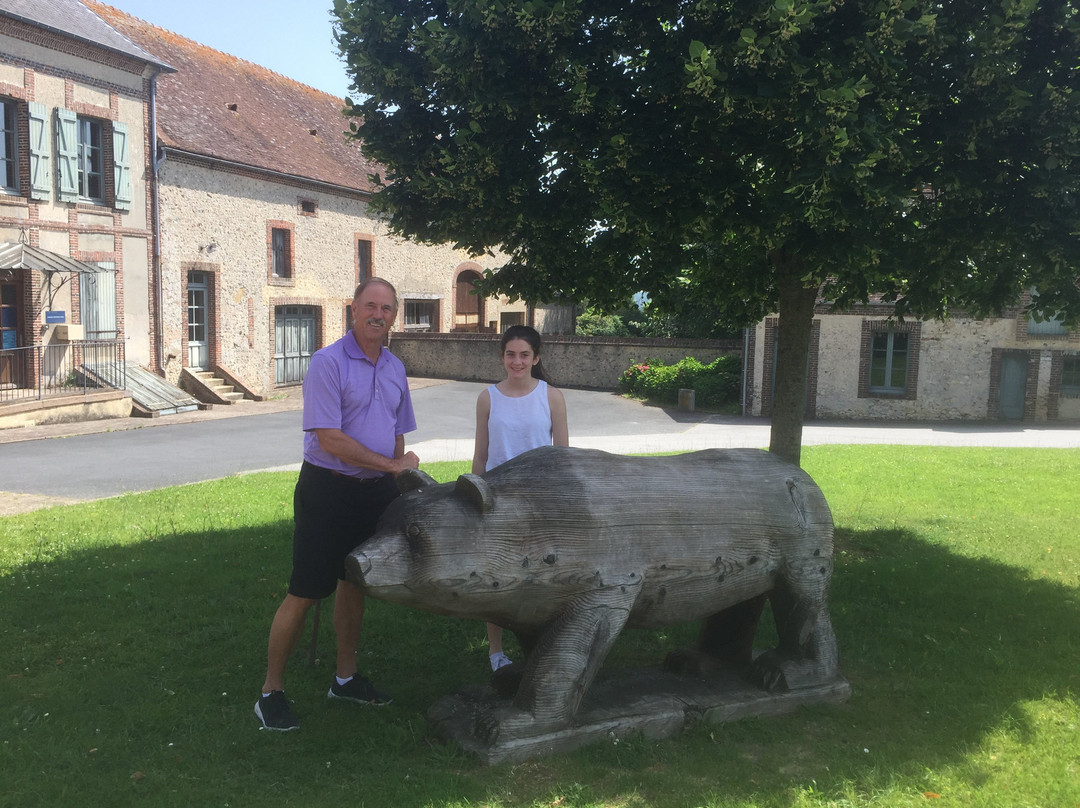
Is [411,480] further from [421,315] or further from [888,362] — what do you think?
[421,315]

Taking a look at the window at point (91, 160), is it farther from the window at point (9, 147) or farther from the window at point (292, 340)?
Answer: the window at point (292, 340)

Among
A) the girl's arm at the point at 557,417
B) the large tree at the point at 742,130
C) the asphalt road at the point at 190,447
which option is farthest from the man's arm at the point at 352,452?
the asphalt road at the point at 190,447

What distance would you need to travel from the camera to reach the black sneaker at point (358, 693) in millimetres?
4527

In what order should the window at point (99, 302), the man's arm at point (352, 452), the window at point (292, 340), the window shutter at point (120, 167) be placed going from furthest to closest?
the window at point (292, 340), the window shutter at point (120, 167), the window at point (99, 302), the man's arm at point (352, 452)

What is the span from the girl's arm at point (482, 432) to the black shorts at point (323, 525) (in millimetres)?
729

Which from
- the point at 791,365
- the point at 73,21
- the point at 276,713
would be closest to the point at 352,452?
the point at 276,713

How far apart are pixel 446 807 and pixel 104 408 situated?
17.2 metres

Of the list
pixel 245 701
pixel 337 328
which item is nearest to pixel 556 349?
pixel 337 328

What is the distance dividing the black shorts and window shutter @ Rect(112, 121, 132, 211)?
18.2 metres

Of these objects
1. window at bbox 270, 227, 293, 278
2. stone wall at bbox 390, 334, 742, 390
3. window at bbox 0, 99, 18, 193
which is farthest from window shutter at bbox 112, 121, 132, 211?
stone wall at bbox 390, 334, 742, 390

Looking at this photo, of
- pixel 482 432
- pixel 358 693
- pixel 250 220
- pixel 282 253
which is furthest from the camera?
pixel 282 253

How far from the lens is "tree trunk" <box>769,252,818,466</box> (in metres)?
7.39

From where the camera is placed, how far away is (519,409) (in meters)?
4.65

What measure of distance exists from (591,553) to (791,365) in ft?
13.8
